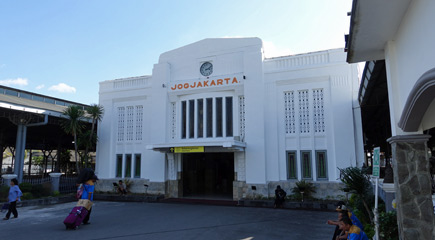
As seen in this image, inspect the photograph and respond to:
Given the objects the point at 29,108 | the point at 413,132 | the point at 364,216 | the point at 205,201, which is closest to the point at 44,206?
the point at 29,108

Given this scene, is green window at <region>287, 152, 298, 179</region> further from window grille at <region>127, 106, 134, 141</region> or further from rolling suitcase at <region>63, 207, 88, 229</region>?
window grille at <region>127, 106, 134, 141</region>

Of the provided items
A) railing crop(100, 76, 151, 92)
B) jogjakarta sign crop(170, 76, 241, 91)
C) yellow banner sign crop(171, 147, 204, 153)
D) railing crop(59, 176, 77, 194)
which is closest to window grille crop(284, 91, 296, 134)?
jogjakarta sign crop(170, 76, 241, 91)

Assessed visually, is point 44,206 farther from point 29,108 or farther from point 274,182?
point 274,182

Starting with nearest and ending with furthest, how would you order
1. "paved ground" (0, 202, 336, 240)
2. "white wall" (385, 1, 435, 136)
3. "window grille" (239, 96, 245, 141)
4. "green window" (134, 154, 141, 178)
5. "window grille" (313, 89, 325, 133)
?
1. "white wall" (385, 1, 435, 136)
2. "paved ground" (0, 202, 336, 240)
3. "window grille" (313, 89, 325, 133)
4. "window grille" (239, 96, 245, 141)
5. "green window" (134, 154, 141, 178)

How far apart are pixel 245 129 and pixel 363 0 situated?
11566 mm

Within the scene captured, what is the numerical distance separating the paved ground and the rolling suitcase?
19 cm

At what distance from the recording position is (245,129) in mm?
15734

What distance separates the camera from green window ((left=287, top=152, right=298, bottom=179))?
1497 cm

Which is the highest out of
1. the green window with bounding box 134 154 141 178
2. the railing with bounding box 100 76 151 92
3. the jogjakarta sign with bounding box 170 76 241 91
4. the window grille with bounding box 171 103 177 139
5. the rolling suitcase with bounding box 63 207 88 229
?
the railing with bounding box 100 76 151 92

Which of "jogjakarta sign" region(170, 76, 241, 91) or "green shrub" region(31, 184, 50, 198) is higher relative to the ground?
"jogjakarta sign" region(170, 76, 241, 91)

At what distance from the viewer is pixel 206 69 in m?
17.3

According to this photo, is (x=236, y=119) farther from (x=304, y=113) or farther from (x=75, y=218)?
(x=75, y=218)

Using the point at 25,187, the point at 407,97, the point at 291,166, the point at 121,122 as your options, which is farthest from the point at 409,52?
the point at 121,122

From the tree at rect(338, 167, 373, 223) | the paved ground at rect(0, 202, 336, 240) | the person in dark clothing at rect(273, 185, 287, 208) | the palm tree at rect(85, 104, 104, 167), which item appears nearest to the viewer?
the tree at rect(338, 167, 373, 223)
